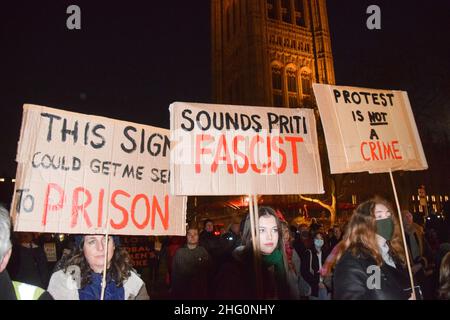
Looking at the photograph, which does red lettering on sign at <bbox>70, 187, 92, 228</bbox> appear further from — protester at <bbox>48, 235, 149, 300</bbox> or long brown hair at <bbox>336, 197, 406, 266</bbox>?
long brown hair at <bbox>336, 197, 406, 266</bbox>

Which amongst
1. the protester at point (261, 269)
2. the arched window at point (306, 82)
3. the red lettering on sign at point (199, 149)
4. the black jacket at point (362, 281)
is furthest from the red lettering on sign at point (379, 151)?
the arched window at point (306, 82)

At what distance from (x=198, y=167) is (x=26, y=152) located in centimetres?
153

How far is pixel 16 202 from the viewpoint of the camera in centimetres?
308

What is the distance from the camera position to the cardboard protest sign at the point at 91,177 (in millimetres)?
3201

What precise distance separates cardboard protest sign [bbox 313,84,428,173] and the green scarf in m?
1.10

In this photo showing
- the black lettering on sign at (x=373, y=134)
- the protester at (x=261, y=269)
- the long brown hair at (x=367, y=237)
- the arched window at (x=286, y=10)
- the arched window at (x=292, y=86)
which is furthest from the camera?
the arched window at (x=286, y=10)

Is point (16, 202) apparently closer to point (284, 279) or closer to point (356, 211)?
point (284, 279)

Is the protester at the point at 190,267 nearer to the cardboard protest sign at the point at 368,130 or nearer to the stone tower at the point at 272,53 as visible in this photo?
the cardboard protest sign at the point at 368,130

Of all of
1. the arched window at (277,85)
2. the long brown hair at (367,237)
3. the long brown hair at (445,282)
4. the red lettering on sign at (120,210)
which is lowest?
the long brown hair at (445,282)

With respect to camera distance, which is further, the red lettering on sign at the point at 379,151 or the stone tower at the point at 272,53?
the stone tower at the point at 272,53

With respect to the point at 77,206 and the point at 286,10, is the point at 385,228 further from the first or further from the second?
the point at 286,10

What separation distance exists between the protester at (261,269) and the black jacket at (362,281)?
0.65 metres

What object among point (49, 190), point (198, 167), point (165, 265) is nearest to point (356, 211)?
point (198, 167)

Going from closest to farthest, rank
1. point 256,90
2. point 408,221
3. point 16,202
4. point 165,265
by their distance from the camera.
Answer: point 16,202, point 408,221, point 165,265, point 256,90
